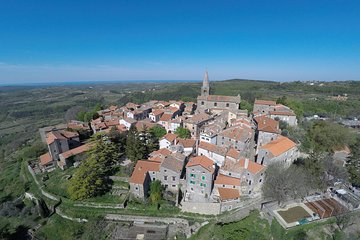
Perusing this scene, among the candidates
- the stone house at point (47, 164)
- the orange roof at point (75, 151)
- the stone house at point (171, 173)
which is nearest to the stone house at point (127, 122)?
the orange roof at point (75, 151)

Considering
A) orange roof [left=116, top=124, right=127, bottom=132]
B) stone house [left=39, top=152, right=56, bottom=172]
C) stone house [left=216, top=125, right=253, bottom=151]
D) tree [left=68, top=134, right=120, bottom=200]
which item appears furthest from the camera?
orange roof [left=116, top=124, right=127, bottom=132]

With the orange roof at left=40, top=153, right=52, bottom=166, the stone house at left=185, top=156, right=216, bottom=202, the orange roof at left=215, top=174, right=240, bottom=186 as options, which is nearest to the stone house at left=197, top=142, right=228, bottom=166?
the orange roof at left=215, top=174, right=240, bottom=186

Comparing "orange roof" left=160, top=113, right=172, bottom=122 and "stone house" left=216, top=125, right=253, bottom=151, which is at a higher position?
"orange roof" left=160, top=113, right=172, bottom=122

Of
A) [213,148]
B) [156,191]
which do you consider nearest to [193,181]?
[156,191]

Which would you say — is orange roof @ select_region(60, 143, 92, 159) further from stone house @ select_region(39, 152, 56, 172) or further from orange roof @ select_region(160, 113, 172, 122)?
orange roof @ select_region(160, 113, 172, 122)

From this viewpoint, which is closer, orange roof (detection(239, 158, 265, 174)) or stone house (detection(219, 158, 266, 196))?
orange roof (detection(239, 158, 265, 174))

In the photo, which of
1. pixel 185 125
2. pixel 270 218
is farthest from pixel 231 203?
pixel 185 125

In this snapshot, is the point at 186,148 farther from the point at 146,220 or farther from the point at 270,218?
the point at 270,218
